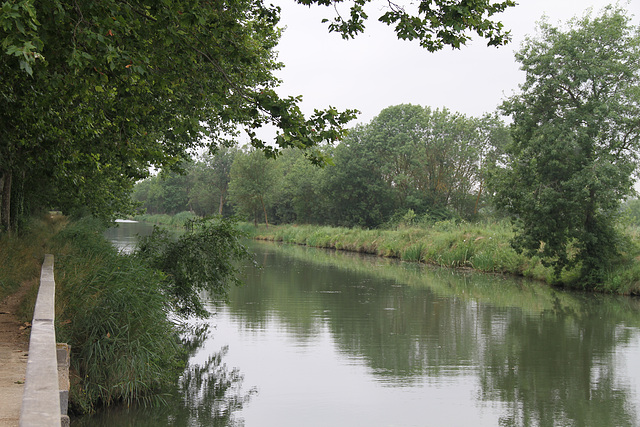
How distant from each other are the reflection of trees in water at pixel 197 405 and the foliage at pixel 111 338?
0.63 ft

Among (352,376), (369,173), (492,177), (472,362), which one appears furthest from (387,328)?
(369,173)

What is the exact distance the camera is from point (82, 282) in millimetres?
9523

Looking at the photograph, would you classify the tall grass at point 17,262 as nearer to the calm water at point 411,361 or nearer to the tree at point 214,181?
the calm water at point 411,361

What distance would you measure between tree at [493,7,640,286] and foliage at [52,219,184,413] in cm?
1514

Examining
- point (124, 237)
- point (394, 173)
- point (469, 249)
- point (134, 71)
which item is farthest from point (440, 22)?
point (394, 173)

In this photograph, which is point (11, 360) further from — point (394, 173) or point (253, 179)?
point (253, 179)

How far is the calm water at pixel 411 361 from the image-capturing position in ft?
30.2

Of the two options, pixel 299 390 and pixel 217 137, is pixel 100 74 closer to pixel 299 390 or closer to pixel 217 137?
pixel 299 390

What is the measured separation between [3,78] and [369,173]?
2163 inches


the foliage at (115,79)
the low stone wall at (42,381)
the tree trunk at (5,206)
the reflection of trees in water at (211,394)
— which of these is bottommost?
the reflection of trees in water at (211,394)

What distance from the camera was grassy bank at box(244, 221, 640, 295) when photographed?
21844 millimetres

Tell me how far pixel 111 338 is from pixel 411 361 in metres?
5.99

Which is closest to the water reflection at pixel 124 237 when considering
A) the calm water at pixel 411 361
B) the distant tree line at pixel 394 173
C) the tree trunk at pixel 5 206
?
the tree trunk at pixel 5 206

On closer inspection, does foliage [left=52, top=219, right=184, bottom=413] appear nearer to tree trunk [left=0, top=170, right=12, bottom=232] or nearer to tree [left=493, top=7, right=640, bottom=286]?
tree trunk [left=0, top=170, right=12, bottom=232]
